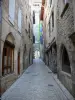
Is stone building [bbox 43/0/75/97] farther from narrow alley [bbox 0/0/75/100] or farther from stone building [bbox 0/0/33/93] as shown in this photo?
stone building [bbox 0/0/33/93]

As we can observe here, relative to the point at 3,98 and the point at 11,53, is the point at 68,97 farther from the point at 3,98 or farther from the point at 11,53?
the point at 11,53

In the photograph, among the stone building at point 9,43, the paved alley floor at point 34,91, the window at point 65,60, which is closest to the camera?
the paved alley floor at point 34,91

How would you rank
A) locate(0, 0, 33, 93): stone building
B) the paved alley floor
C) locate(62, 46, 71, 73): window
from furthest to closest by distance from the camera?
locate(62, 46, 71, 73): window
locate(0, 0, 33, 93): stone building
the paved alley floor

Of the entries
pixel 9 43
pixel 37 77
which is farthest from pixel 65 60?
pixel 37 77

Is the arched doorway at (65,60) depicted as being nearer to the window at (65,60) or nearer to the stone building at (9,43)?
the window at (65,60)

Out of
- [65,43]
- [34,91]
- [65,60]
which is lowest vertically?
[34,91]

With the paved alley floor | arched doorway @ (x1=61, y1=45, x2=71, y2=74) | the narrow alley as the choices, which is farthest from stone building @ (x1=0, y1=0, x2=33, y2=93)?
arched doorway @ (x1=61, y1=45, x2=71, y2=74)

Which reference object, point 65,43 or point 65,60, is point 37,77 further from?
point 65,43

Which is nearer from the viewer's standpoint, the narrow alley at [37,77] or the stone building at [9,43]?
the narrow alley at [37,77]

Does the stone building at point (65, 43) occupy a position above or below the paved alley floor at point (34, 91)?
above

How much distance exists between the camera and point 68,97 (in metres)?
5.58

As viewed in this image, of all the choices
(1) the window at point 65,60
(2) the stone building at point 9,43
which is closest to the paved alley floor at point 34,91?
(2) the stone building at point 9,43

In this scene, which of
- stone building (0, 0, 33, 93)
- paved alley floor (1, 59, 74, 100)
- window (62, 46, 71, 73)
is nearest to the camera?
paved alley floor (1, 59, 74, 100)

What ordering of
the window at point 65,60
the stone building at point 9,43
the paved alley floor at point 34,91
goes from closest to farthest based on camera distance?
the paved alley floor at point 34,91 → the stone building at point 9,43 → the window at point 65,60
